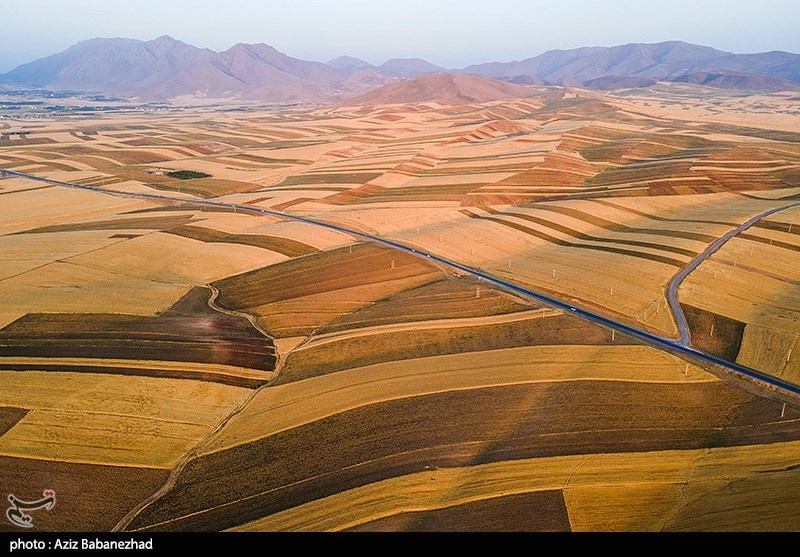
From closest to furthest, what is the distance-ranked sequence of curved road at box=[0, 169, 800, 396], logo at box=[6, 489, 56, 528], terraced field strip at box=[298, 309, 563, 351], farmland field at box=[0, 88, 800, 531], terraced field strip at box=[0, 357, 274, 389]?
1. logo at box=[6, 489, 56, 528]
2. farmland field at box=[0, 88, 800, 531]
3. curved road at box=[0, 169, 800, 396]
4. terraced field strip at box=[0, 357, 274, 389]
5. terraced field strip at box=[298, 309, 563, 351]

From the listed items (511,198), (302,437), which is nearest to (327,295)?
(302,437)

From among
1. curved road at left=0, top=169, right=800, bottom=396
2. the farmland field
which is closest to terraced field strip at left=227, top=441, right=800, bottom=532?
the farmland field

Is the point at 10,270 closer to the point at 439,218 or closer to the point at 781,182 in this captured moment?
the point at 439,218

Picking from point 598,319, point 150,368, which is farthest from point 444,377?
point 150,368

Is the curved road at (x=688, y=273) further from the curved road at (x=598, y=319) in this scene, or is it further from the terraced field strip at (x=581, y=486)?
the terraced field strip at (x=581, y=486)

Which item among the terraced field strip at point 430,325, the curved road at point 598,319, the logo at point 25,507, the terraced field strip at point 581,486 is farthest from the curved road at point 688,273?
the logo at point 25,507

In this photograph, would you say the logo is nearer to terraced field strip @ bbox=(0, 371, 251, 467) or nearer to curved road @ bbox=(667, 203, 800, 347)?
terraced field strip @ bbox=(0, 371, 251, 467)

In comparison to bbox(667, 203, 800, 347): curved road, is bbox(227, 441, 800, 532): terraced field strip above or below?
below
